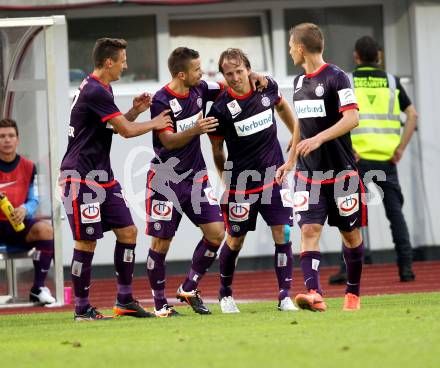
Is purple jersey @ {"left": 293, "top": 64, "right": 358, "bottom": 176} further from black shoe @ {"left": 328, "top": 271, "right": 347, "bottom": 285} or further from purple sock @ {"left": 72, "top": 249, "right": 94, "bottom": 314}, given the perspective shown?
black shoe @ {"left": 328, "top": 271, "right": 347, "bottom": 285}

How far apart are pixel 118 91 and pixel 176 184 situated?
19.9 ft

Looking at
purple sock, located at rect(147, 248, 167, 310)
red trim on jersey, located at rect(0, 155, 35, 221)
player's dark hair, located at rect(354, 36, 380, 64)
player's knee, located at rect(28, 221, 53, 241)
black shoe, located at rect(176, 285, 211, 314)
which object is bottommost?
black shoe, located at rect(176, 285, 211, 314)

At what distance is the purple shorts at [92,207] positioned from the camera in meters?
10.1

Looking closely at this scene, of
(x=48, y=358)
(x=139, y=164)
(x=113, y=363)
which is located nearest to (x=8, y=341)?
(x=48, y=358)

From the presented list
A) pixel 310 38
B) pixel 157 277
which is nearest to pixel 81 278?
pixel 157 277

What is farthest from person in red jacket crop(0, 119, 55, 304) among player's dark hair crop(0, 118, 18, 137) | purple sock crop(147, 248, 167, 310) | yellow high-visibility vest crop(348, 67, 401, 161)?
yellow high-visibility vest crop(348, 67, 401, 161)

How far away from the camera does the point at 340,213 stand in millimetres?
9781

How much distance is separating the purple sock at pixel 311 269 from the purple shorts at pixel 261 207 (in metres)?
0.57

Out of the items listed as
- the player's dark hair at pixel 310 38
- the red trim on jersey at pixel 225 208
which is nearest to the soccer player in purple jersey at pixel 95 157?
the red trim on jersey at pixel 225 208

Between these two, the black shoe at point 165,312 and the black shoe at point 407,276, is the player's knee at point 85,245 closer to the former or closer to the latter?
the black shoe at point 165,312

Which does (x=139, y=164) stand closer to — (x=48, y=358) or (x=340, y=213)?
(x=340, y=213)

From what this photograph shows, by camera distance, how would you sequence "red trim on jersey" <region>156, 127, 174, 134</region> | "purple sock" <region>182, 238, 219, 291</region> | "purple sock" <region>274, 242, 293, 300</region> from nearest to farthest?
"red trim on jersey" <region>156, 127, 174, 134</region>, "purple sock" <region>274, 242, 293, 300</region>, "purple sock" <region>182, 238, 219, 291</region>

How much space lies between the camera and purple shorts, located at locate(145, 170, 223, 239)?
10.4 meters

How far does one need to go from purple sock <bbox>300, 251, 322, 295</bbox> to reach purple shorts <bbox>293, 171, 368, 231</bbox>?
0.27 metres
